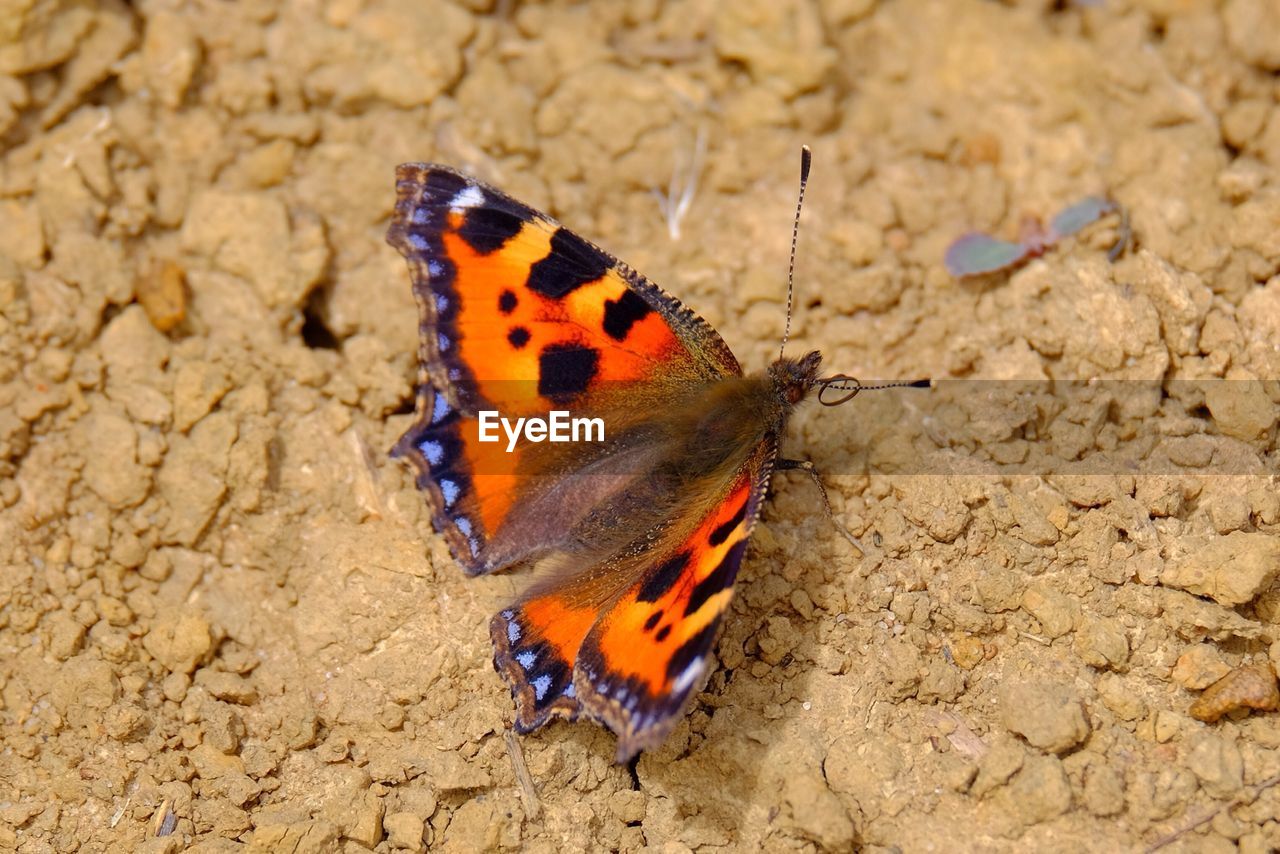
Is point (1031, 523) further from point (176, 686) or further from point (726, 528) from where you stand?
point (176, 686)

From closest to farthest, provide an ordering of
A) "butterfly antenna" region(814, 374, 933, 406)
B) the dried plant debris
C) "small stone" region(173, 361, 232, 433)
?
"butterfly antenna" region(814, 374, 933, 406), "small stone" region(173, 361, 232, 433), the dried plant debris

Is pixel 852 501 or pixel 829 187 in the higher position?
pixel 829 187

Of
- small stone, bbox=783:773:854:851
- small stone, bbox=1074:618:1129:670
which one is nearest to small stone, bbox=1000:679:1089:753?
small stone, bbox=1074:618:1129:670

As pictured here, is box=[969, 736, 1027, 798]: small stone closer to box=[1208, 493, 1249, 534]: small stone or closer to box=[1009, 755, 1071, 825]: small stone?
box=[1009, 755, 1071, 825]: small stone

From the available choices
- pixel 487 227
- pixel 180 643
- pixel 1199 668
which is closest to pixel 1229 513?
pixel 1199 668

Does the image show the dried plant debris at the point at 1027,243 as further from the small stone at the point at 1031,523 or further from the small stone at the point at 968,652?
the small stone at the point at 968,652

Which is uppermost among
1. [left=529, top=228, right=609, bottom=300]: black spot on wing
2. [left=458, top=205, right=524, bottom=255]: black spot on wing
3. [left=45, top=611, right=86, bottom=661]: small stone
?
[left=458, top=205, right=524, bottom=255]: black spot on wing

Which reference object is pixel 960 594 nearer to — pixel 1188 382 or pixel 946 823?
pixel 946 823

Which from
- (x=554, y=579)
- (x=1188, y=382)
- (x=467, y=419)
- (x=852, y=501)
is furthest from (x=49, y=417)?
(x=1188, y=382)
